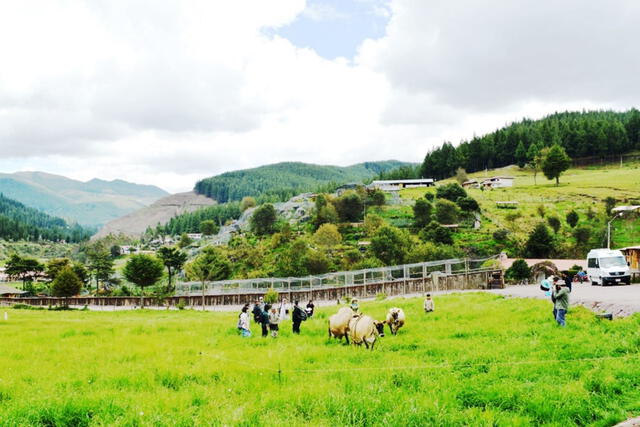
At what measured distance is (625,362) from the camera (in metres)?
9.60

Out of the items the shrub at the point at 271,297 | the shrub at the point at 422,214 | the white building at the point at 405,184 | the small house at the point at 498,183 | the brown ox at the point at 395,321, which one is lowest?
the shrub at the point at 271,297

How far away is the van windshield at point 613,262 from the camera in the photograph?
98.6 feet

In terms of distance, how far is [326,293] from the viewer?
4884 centimetres

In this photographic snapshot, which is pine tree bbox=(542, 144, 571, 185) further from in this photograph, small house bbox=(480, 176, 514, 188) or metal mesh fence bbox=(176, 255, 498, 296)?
metal mesh fence bbox=(176, 255, 498, 296)

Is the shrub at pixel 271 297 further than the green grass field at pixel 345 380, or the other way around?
the shrub at pixel 271 297

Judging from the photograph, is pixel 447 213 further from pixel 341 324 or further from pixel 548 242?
pixel 341 324

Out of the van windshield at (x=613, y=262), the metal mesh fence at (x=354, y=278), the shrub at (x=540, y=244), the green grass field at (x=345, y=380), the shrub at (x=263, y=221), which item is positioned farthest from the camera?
the shrub at (x=263, y=221)

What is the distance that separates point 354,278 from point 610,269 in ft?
81.1

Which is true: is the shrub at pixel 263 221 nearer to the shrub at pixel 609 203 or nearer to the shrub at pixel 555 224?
the shrub at pixel 555 224

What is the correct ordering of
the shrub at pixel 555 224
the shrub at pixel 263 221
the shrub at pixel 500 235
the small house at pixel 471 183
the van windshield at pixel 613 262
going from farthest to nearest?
the small house at pixel 471 183
the shrub at pixel 263 221
the shrub at pixel 555 224
the shrub at pixel 500 235
the van windshield at pixel 613 262

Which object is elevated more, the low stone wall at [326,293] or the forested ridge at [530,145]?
the forested ridge at [530,145]

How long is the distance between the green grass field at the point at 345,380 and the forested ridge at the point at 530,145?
155043mm

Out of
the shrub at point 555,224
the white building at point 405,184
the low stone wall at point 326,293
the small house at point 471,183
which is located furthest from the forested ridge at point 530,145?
the low stone wall at point 326,293

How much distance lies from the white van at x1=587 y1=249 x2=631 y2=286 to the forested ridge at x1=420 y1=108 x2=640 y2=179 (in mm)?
132138
